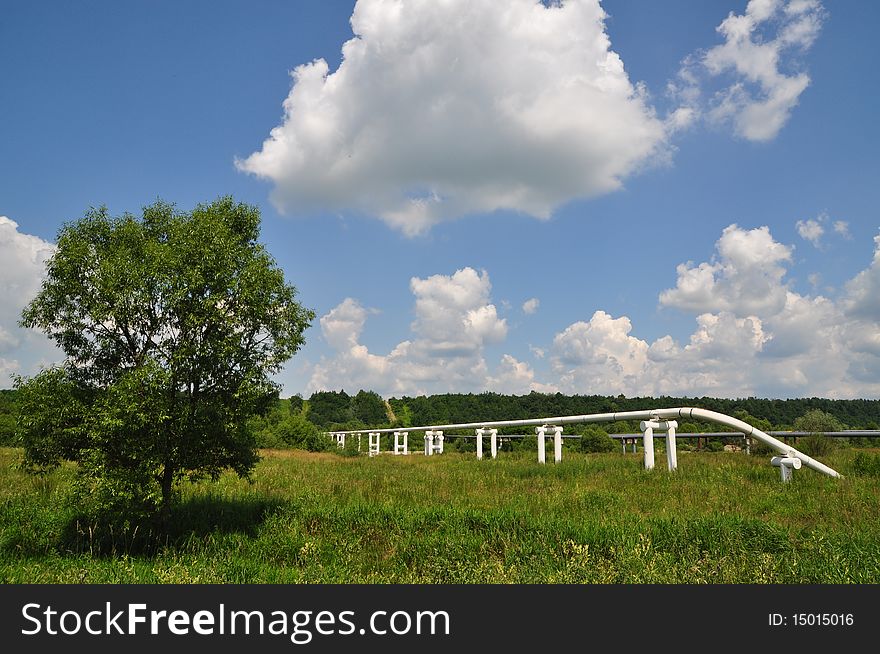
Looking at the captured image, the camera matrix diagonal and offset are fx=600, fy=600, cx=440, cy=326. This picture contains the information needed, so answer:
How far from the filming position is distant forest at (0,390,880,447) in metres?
53.1

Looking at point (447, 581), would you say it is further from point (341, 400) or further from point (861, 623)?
point (341, 400)

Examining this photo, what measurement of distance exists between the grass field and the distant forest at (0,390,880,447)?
1054 inches

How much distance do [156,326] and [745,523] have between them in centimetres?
858

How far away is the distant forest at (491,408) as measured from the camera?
53.1 metres

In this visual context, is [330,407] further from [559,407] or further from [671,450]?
[671,450]

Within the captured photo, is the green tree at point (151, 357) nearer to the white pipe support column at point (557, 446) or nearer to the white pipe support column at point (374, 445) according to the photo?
the white pipe support column at point (557, 446)

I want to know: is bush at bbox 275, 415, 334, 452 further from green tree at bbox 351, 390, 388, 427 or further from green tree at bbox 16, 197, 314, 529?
green tree at bbox 351, 390, 388, 427

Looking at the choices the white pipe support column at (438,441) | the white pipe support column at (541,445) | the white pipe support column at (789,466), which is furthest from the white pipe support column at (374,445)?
the white pipe support column at (789,466)


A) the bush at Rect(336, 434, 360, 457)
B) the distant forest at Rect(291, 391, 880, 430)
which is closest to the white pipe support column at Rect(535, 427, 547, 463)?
the bush at Rect(336, 434, 360, 457)

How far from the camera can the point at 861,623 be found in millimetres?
4910

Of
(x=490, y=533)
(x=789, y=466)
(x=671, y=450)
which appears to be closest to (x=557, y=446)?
(x=671, y=450)

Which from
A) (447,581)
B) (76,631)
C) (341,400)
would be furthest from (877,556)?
(341,400)

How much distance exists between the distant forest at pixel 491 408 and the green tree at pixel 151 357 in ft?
95.0

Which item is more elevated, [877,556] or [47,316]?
[47,316]
